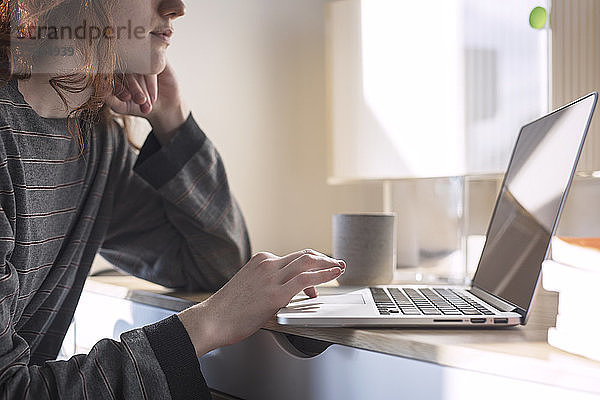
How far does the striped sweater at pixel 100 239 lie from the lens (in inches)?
27.9

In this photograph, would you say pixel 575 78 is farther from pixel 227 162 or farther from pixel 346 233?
pixel 227 162

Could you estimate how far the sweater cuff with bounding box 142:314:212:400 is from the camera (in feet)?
2.37

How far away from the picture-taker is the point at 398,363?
681 millimetres

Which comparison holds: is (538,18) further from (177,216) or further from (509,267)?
(177,216)

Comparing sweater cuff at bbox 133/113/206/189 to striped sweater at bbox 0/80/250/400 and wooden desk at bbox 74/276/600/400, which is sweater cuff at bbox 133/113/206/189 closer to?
striped sweater at bbox 0/80/250/400

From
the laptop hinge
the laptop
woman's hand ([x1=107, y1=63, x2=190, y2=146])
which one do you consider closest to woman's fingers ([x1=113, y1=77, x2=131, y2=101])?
woman's hand ([x1=107, y1=63, x2=190, y2=146])

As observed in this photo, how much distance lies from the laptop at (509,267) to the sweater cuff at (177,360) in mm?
104

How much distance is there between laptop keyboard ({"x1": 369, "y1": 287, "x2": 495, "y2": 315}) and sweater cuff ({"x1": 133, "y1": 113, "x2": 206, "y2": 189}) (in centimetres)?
33

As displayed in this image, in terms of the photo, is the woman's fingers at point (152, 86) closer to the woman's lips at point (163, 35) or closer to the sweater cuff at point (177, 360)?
the woman's lips at point (163, 35)

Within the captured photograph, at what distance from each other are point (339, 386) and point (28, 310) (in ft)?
1.44

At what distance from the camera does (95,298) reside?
45.6 inches

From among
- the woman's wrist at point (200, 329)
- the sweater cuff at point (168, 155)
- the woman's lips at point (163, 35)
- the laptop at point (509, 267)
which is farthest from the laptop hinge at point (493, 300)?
the woman's lips at point (163, 35)

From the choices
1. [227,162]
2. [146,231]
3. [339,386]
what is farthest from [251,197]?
[339,386]

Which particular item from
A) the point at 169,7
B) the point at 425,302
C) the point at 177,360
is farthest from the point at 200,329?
the point at 169,7
